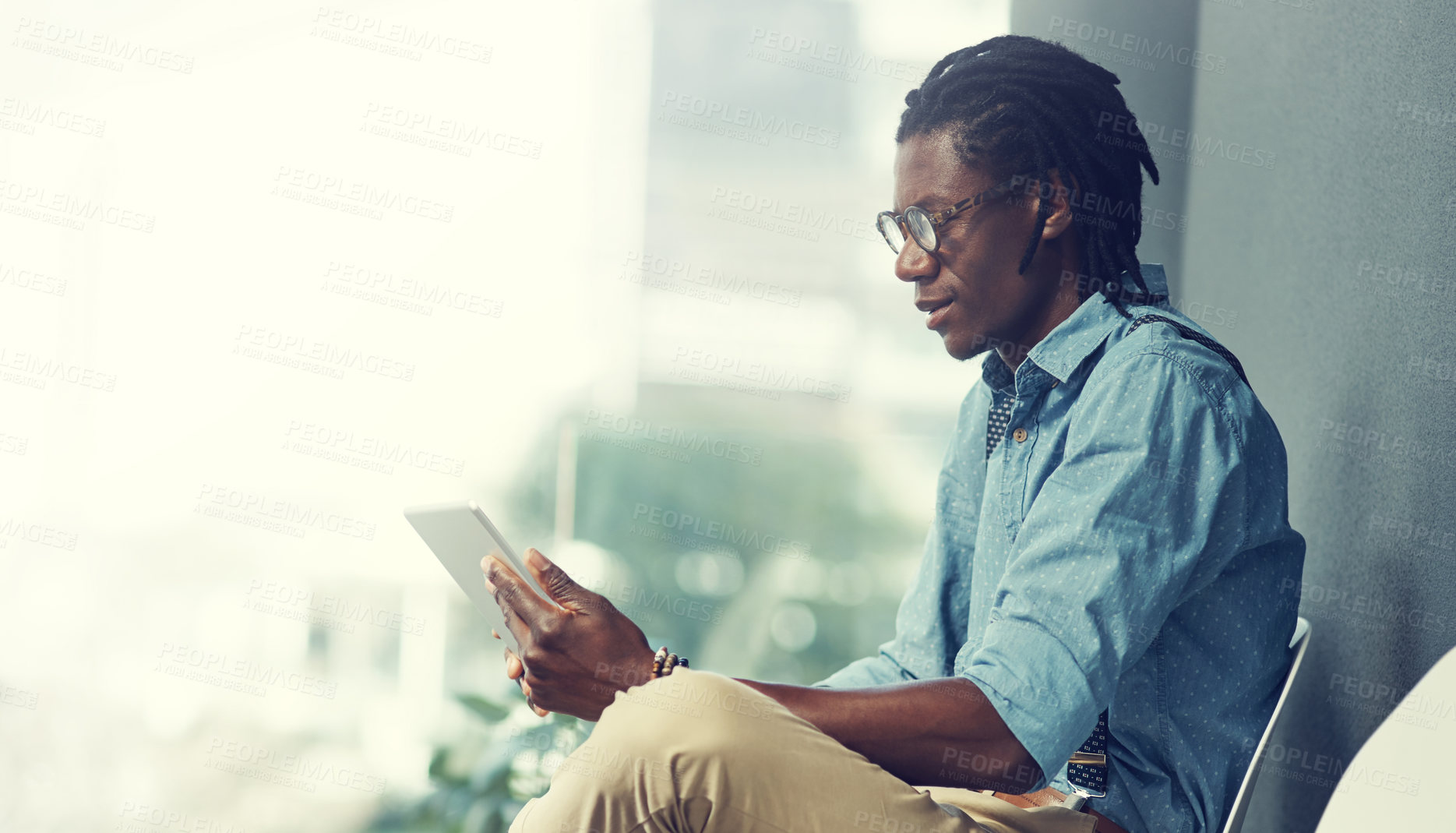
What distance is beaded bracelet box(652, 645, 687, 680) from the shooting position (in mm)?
924

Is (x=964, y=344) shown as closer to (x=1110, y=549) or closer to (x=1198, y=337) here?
(x=1198, y=337)

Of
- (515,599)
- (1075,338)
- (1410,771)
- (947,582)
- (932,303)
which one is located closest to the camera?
(1410,771)

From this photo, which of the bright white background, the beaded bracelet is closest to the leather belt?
the beaded bracelet

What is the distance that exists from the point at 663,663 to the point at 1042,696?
33 cm

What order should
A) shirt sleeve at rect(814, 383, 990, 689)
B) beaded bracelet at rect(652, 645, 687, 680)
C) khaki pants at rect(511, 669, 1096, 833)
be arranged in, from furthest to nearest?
shirt sleeve at rect(814, 383, 990, 689) → beaded bracelet at rect(652, 645, 687, 680) → khaki pants at rect(511, 669, 1096, 833)

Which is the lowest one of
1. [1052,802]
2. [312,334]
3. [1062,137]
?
[1052,802]

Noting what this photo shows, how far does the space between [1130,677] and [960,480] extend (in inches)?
16.4

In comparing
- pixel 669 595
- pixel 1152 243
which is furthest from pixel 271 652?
pixel 1152 243

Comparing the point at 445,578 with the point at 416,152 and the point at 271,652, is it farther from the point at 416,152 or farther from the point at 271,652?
the point at 416,152

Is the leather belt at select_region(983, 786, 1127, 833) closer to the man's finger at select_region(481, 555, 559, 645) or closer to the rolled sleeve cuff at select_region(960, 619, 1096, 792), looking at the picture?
the rolled sleeve cuff at select_region(960, 619, 1096, 792)

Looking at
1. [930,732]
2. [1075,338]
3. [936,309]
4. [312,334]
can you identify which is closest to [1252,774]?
[930,732]

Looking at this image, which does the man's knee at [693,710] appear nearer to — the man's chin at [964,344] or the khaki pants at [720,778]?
the khaki pants at [720,778]

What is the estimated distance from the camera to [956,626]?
1.35 m

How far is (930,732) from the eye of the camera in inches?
34.2
